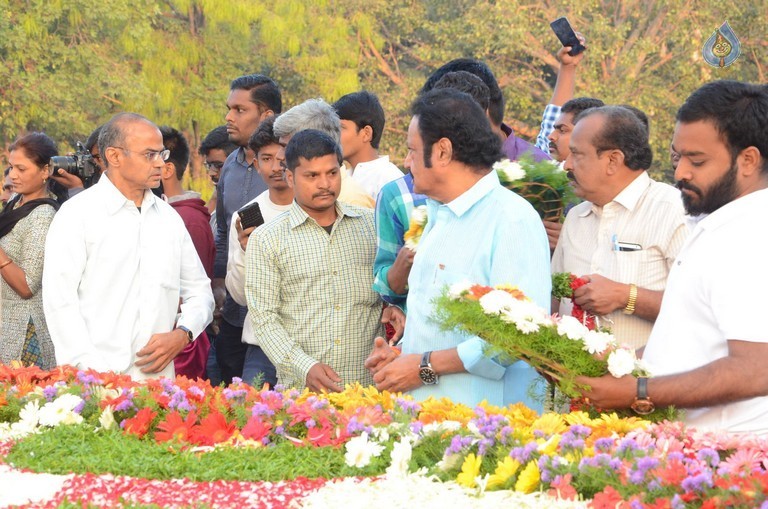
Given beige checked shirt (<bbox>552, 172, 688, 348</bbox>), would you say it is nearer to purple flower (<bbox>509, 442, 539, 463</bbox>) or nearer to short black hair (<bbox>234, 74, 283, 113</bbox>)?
purple flower (<bbox>509, 442, 539, 463</bbox>)

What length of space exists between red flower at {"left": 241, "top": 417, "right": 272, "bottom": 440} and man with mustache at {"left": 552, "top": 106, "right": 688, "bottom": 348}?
132 cm

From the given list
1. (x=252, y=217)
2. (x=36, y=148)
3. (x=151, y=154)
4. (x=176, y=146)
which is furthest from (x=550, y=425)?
(x=176, y=146)

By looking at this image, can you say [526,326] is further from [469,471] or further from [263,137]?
[263,137]

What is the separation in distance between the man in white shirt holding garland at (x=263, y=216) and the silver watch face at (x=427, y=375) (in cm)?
156

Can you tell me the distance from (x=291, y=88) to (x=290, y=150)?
51.2 feet

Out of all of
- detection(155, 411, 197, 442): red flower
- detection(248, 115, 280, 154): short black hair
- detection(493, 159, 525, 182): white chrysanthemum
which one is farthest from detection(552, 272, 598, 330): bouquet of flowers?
detection(248, 115, 280, 154): short black hair

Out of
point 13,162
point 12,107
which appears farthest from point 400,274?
point 12,107

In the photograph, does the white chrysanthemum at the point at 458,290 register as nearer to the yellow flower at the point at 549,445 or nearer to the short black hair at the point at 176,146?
the yellow flower at the point at 549,445

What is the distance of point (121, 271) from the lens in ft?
15.3

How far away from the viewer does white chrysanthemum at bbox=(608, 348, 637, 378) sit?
3.03 meters

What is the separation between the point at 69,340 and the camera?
14.7ft

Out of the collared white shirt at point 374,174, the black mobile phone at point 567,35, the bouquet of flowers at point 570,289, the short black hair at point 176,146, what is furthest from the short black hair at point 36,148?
the bouquet of flowers at point 570,289

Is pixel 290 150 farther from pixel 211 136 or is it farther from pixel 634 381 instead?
pixel 211 136

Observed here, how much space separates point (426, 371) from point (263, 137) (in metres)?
2.39
